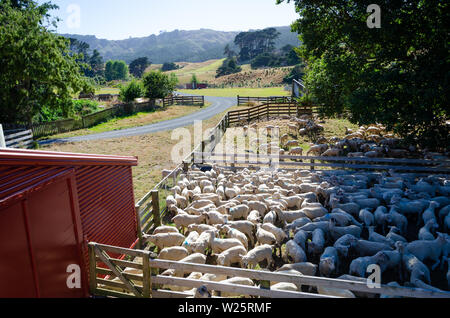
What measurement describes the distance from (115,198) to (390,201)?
30.6 ft

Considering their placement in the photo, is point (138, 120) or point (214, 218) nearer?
point (214, 218)

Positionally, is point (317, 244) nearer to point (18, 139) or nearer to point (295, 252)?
point (295, 252)

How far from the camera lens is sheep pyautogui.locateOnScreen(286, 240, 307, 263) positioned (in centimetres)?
787

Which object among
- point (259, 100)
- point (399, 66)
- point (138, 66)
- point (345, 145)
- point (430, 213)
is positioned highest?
point (138, 66)

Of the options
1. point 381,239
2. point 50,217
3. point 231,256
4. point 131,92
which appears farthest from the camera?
point 131,92

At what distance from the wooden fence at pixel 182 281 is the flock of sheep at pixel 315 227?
2.34 ft

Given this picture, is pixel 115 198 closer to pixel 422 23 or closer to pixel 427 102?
pixel 427 102

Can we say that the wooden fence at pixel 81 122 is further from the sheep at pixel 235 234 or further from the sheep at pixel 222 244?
the sheep at pixel 222 244

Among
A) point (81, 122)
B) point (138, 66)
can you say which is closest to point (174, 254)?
point (81, 122)

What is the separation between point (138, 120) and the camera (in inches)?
1452

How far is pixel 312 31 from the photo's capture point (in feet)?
61.4

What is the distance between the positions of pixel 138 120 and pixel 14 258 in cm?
3340

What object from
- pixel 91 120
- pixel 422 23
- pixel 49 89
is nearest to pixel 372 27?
pixel 422 23

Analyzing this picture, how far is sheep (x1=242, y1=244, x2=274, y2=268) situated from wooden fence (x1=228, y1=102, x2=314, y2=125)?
21.8m
